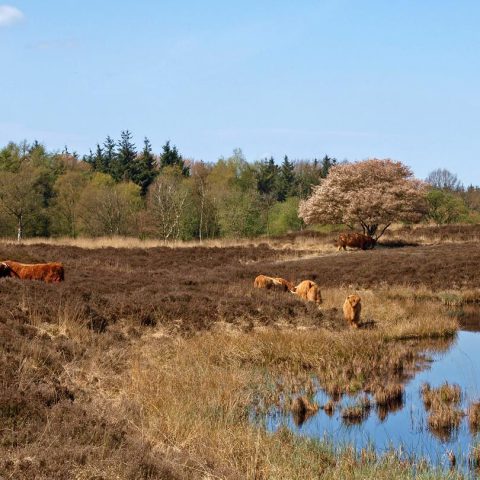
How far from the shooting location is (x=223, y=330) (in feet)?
48.6

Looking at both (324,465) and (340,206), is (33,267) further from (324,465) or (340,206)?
(340,206)

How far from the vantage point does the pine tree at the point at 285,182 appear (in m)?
95.5

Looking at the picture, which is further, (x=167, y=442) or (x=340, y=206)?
(x=340, y=206)

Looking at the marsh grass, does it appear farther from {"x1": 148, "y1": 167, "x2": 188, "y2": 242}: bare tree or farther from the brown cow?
{"x1": 148, "y1": 167, "x2": 188, "y2": 242}: bare tree

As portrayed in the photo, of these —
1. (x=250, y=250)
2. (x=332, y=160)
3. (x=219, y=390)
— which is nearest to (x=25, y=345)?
(x=219, y=390)

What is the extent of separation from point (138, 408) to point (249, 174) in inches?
3450

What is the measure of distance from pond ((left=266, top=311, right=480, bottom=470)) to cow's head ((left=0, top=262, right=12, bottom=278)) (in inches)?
411

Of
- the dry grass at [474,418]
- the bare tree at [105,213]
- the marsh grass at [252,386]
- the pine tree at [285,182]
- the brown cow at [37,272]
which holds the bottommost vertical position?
the dry grass at [474,418]

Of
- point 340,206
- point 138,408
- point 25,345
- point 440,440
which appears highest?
point 340,206

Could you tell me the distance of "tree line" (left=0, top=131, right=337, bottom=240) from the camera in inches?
2277

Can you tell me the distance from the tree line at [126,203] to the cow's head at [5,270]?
39.4 meters

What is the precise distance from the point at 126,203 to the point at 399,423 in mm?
55870

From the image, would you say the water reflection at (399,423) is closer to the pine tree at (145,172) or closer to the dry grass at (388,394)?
the dry grass at (388,394)

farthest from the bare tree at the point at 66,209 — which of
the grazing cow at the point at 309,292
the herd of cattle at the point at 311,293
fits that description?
the grazing cow at the point at 309,292
